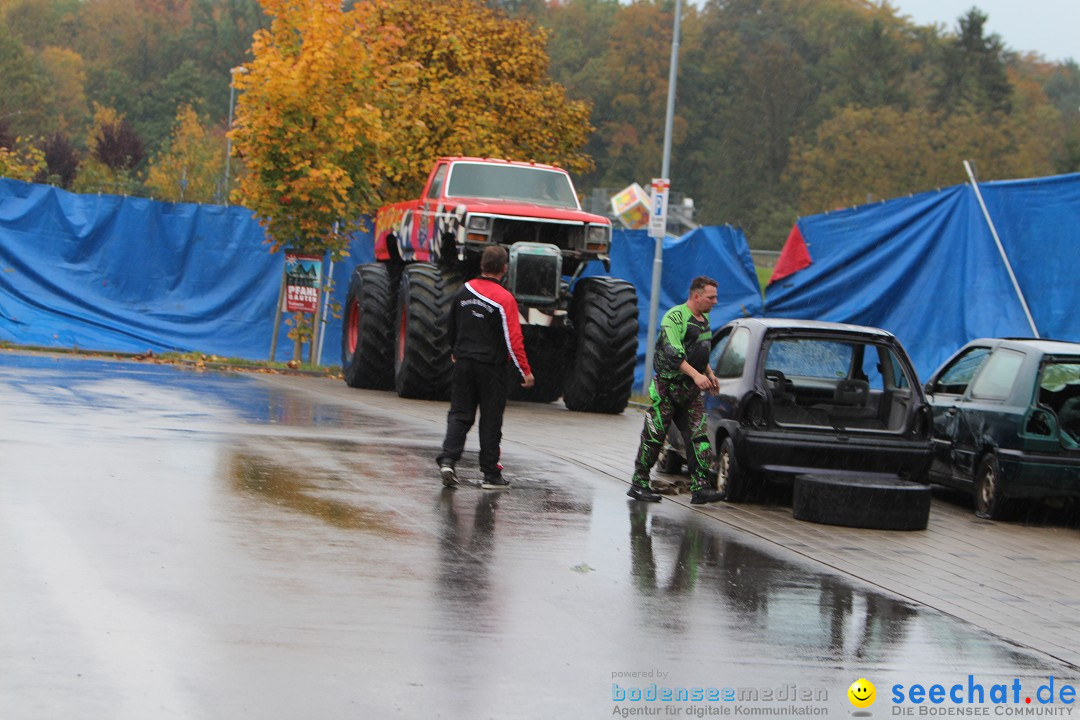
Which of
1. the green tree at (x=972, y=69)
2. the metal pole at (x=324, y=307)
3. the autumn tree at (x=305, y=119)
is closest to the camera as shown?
the autumn tree at (x=305, y=119)

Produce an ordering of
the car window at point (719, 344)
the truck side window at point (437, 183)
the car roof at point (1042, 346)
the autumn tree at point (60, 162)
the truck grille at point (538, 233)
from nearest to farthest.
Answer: the car roof at point (1042, 346), the car window at point (719, 344), the truck grille at point (538, 233), the truck side window at point (437, 183), the autumn tree at point (60, 162)

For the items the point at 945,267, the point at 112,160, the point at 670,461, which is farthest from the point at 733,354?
the point at 112,160

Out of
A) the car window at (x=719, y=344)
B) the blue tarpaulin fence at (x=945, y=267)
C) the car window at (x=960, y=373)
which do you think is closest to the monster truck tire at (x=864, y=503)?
the car window at (x=719, y=344)

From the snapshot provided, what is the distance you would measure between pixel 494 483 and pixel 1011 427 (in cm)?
403

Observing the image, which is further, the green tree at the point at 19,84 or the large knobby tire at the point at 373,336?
the green tree at the point at 19,84

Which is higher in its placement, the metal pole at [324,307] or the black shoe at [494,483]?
the metal pole at [324,307]

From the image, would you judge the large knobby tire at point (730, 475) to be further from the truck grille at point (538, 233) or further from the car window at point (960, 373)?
the truck grille at point (538, 233)

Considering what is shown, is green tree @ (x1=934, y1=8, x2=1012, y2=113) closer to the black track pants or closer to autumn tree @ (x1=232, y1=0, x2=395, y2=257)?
autumn tree @ (x1=232, y1=0, x2=395, y2=257)

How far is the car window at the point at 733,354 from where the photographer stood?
12359 millimetres

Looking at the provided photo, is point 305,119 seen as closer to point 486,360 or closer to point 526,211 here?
point 526,211

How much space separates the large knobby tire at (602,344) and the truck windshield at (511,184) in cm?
140

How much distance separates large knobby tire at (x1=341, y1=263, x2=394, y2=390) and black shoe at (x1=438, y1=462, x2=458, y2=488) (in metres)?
8.95

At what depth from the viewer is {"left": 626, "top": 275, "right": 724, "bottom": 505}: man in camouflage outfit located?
11.5 meters

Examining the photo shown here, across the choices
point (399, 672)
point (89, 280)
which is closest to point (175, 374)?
point (89, 280)
